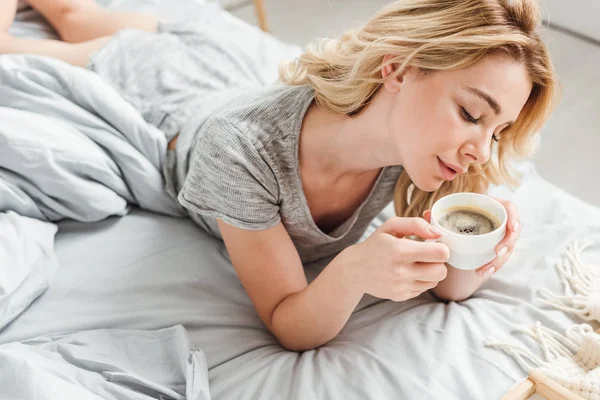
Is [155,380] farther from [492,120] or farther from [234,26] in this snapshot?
[234,26]

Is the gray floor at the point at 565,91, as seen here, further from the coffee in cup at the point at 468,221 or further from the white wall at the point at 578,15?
the coffee in cup at the point at 468,221

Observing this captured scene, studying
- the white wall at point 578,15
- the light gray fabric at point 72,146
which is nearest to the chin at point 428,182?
the light gray fabric at point 72,146

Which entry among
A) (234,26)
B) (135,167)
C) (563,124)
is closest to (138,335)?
(135,167)

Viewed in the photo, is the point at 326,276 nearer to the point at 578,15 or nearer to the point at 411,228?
the point at 411,228

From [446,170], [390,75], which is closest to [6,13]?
[390,75]

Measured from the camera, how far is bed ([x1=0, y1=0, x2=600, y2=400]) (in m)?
1.01

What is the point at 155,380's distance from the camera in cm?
104

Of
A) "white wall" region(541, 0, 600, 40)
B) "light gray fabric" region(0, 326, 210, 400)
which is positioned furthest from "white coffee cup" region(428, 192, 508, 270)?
"white wall" region(541, 0, 600, 40)

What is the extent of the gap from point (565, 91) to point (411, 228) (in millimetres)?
1715

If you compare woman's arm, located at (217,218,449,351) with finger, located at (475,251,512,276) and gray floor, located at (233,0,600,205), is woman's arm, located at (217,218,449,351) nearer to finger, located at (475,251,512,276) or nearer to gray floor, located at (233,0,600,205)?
finger, located at (475,251,512,276)

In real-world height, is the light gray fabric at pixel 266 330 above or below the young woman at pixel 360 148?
below

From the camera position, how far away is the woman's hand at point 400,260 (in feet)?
2.87

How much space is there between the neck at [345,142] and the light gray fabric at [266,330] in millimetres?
303

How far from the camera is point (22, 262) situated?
1171 millimetres
